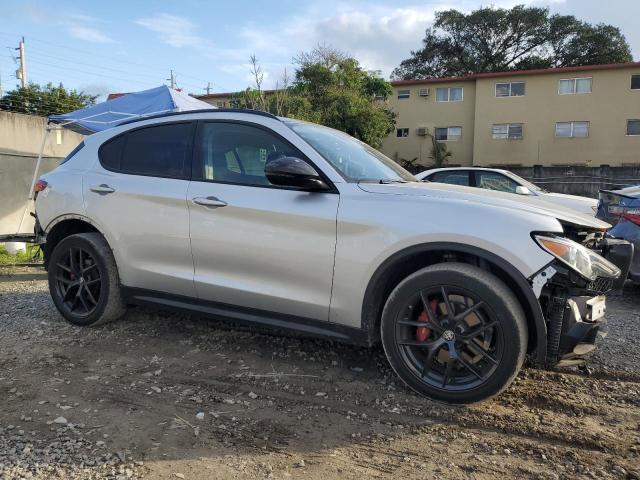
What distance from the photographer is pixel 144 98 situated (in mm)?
10344

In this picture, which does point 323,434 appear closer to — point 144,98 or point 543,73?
point 144,98

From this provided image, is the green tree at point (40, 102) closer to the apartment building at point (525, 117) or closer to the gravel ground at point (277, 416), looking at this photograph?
the apartment building at point (525, 117)

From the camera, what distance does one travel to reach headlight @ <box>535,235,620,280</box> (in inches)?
110

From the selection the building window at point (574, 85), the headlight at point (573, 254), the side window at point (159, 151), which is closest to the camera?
the headlight at point (573, 254)

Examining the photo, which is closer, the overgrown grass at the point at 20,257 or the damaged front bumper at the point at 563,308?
the damaged front bumper at the point at 563,308

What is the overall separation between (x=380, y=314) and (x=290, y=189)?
1.01 metres

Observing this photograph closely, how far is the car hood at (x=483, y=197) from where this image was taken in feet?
10.0

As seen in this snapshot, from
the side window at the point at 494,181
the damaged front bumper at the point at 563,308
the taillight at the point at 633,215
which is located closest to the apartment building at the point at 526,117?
A: the side window at the point at 494,181

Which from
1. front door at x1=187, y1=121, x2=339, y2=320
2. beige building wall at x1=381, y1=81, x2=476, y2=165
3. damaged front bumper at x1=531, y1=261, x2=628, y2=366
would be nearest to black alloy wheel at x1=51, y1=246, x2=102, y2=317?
front door at x1=187, y1=121, x2=339, y2=320

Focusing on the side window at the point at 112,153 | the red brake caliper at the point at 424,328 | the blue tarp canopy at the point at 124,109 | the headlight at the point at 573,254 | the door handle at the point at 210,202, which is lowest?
the red brake caliper at the point at 424,328

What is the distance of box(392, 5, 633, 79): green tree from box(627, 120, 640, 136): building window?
45.8ft

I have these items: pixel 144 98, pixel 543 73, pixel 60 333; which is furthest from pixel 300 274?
pixel 543 73

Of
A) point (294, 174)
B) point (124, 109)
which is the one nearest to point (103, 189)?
point (294, 174)

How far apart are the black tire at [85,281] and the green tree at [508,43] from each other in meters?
44.4
